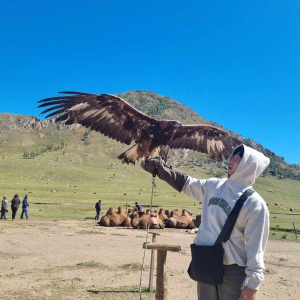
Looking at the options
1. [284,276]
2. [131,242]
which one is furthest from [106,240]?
[284,276]

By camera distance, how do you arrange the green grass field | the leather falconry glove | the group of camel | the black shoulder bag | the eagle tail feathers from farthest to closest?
the green grass field < the group of camel < the eagle tail feathers < the leather falconry glove < the black shoulder bag

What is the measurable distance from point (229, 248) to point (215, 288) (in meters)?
0.42

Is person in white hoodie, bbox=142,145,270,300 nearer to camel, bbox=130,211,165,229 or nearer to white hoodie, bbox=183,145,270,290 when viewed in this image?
white hoodie, bbox=183,145,270,290

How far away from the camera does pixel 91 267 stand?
10734mm

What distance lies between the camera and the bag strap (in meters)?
3.06

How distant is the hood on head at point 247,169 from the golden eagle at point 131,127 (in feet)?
7.14

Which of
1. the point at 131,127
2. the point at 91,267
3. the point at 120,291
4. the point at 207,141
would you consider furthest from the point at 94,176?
the point at 131,127

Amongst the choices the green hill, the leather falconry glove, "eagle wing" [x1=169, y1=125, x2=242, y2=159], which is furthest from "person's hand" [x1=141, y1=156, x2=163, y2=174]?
the green hill

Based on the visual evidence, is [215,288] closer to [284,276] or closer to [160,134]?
[160,134]

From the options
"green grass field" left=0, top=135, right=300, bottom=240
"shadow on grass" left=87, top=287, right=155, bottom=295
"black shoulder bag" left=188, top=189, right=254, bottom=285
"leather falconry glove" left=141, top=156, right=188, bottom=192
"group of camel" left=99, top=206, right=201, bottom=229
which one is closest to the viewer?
"black shoulder bag" left=188, top=189, right=254, bottom=285

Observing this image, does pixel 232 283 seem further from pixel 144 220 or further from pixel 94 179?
pixel 94 179

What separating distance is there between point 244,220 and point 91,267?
8585 mm

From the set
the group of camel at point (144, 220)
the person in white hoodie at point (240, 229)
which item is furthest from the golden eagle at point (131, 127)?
the group of camel at point (144, 220)

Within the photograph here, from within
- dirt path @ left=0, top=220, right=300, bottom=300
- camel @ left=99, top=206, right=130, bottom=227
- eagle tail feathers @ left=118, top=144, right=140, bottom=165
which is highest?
eagle tail feathers @ left=118, top=144, right=140, bottom=165
